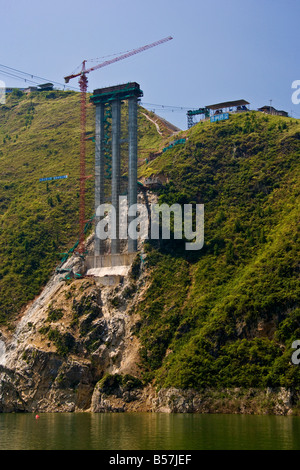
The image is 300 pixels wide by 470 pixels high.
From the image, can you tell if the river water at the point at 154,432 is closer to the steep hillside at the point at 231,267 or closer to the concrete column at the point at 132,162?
the steep hillside at the point at 231,267

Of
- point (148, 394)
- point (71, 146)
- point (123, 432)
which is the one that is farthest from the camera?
point (71, 146)

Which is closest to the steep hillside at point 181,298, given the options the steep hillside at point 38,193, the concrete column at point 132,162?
the steep hillside at point 38,193

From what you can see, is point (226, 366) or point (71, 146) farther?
point (71, 146)

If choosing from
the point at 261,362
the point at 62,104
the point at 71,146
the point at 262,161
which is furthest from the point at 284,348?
the point at 62,104

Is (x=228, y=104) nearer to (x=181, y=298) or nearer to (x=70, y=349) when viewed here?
(x=181, y=298)

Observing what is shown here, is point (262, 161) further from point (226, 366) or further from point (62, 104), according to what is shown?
point (62, 104)

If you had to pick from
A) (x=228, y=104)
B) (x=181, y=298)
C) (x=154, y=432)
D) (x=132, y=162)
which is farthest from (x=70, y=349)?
(x=228, y=104)
